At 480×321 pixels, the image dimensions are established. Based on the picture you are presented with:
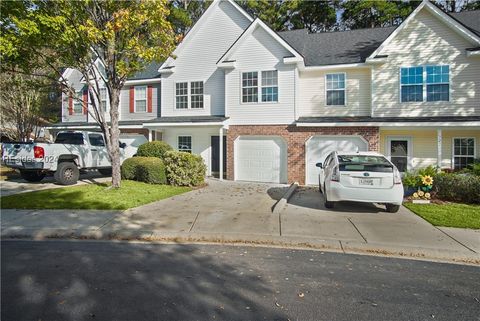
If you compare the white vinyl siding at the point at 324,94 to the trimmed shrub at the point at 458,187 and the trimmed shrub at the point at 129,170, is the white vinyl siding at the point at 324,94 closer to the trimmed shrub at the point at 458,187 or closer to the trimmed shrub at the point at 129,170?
the trimmed shrub at the point at 458,187

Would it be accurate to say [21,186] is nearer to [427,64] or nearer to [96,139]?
[96,139]

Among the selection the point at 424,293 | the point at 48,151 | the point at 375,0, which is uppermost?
the point at 375,0

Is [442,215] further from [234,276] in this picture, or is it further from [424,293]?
[234,276]

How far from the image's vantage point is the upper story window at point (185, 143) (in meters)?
17.8

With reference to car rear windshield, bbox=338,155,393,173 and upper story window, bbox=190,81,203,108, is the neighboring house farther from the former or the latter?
car rear windshield, bbox=338,155,393,173

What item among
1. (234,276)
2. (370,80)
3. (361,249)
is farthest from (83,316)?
(370,80)

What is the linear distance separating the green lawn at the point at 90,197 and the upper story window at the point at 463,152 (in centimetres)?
1240

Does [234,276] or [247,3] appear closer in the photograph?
[234,276]

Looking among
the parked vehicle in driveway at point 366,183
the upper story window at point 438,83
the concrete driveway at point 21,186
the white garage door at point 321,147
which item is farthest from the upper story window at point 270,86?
the concrete driveway at point 21,186

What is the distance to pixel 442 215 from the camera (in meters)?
8.03

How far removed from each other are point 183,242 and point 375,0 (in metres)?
28.9

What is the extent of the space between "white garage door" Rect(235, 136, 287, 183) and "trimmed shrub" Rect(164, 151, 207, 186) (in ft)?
10.4

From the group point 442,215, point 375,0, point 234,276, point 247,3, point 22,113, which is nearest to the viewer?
point 234,276

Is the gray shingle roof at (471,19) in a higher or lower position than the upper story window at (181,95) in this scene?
higher
